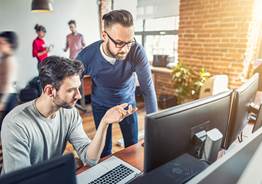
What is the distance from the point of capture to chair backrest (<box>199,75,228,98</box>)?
2.85 metres

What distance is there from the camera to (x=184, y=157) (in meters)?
0.87

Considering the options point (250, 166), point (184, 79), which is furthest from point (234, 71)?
point (250, 166)

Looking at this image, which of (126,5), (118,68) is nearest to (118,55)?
(118,68)

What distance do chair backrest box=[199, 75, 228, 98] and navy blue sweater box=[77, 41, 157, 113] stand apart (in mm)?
1435

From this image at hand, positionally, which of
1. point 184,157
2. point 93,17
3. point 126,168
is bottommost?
point 126,168

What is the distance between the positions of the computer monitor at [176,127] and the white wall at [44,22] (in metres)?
4.64

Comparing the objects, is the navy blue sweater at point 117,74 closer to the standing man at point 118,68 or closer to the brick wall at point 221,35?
the standing man at point 118,68

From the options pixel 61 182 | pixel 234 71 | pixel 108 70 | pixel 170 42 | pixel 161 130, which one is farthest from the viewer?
pixel 170 42

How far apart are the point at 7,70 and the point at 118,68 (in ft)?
3.21

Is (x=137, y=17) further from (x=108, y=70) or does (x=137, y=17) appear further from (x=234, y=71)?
(x=108, y=70)

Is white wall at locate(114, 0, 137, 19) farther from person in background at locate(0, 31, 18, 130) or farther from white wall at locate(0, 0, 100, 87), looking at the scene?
person in background at locate(0, 31, 18, 130)

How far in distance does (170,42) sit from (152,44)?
57cm

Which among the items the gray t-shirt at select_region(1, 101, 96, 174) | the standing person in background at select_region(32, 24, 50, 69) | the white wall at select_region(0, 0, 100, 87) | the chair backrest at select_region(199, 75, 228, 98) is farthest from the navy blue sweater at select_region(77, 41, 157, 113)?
the white wall at select_region(0, 0, 100, 87)

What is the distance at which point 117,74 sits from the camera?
1.71 meters
